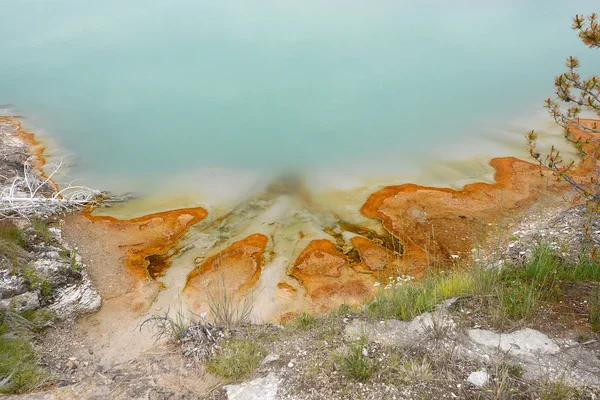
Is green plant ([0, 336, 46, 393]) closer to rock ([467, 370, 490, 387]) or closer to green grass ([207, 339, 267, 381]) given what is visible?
green grass ([207, 339, 267, 381])

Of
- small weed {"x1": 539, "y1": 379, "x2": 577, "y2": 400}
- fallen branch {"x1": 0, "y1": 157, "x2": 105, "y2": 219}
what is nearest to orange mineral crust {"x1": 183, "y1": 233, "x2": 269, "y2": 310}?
fallen branch {"x1": 0, "y1": 157, "x2": 105, "y2": 219}

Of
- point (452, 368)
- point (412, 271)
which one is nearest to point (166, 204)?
point (412, 271)

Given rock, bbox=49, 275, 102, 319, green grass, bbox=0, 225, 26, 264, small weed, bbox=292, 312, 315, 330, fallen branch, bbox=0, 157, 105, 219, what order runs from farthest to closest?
fallen branch, bbox=0, 157, 105, 219 < green grass, bbox=0, 225, 26, 264 < rock, bbox=49, 275, 102, 319 < small weed, bbox=292, 312, 315, 330

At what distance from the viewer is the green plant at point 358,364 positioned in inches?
127

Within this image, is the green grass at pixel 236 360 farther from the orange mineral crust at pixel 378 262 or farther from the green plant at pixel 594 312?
the orange mineral crust at pixel 378 262

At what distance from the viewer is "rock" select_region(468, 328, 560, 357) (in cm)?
332

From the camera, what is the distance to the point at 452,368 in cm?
321

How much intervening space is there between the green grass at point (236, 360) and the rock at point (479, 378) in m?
1.68

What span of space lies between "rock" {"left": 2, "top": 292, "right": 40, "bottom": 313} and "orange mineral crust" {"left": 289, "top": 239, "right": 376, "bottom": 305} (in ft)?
11.7

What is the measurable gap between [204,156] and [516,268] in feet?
26.7

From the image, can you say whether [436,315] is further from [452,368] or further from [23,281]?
[23,281]

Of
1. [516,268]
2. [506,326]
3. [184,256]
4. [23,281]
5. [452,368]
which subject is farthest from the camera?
[184,256]

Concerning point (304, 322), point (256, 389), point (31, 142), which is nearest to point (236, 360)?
point (256, 389)

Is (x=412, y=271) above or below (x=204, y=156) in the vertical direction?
below
